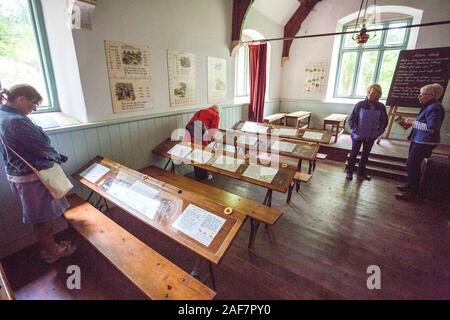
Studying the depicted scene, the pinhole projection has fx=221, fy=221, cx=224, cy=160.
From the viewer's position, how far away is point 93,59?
246 cm

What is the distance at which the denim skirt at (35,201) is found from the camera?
1777mm

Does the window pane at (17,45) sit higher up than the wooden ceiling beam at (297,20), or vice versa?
the wooden ceiling beam at (297,20)

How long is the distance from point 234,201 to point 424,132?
9.18 feet

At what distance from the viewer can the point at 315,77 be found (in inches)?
260

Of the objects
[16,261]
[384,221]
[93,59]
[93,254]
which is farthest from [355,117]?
[16,261]

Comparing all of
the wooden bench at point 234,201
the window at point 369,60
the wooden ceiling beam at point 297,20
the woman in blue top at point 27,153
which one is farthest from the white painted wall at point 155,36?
the window at point 369,60

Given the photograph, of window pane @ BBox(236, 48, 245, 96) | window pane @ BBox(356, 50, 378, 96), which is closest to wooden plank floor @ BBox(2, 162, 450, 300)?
window pane @ BBox(236, 48, 245, 96)

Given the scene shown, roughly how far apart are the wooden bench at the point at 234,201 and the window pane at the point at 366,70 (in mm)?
5906

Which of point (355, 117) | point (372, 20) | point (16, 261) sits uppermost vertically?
point (372, 20)

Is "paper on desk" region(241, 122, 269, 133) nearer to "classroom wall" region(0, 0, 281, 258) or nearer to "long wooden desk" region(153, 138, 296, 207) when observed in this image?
"classroom wall" region(0, 0, 281, 258)

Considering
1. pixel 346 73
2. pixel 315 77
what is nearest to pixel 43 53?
pixel 315 77

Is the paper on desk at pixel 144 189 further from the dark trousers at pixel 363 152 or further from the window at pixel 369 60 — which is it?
the window at pixel 369 60
